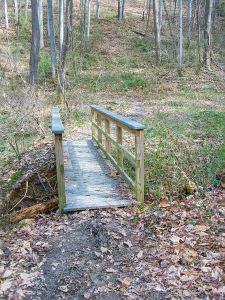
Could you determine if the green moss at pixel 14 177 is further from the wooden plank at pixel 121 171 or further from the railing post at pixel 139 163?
the railing post at pixel 139 163

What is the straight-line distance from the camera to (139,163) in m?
5.51

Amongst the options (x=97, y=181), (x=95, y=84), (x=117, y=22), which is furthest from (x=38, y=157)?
(x=117, y=22)

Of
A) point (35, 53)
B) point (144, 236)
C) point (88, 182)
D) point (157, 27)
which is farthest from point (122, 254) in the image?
point (157, 27)

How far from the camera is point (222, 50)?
26297 millimetres

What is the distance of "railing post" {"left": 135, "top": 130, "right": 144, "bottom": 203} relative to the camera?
5.35m

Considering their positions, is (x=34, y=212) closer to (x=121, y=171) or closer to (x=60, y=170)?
(x=60, y=170)

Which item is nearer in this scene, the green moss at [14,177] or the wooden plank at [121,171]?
the wooden plank at [121,171]

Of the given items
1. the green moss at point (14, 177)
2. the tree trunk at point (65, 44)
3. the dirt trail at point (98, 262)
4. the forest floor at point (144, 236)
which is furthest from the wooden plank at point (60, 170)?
the tree trunk at point (65, 44)

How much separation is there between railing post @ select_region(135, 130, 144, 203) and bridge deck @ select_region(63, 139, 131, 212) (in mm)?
233

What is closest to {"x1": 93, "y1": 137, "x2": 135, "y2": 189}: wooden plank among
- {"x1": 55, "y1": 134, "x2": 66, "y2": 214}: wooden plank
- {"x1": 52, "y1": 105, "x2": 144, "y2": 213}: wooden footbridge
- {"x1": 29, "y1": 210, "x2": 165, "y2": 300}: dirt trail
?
{"x1": 52, "y1": 105, "x2": 144, "y2": 213}: wooden footbridge

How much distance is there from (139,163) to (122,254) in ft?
5.18

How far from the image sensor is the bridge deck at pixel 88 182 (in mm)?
5660

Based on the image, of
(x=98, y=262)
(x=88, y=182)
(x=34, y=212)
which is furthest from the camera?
(x=88, y=182)

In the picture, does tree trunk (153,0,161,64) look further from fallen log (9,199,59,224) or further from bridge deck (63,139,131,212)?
fallen log (9,199,59,224)
